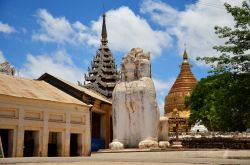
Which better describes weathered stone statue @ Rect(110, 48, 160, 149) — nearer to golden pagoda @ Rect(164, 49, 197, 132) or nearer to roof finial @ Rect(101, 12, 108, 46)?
roof finial @ Rect(101, 12, 108, 46)

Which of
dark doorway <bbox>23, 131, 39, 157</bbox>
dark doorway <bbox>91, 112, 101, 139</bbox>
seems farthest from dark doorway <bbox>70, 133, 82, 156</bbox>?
dark doorway <bbox>91, 112, 101, 139</bbox>

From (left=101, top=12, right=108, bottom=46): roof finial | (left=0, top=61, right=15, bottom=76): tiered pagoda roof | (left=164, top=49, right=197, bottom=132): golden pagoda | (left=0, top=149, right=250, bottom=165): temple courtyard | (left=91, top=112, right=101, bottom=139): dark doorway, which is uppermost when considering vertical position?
(left=101, top=12, right=108, bottom=46): roof finial

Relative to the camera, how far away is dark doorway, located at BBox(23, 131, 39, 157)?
24.9 meters

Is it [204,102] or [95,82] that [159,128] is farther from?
[95,82]

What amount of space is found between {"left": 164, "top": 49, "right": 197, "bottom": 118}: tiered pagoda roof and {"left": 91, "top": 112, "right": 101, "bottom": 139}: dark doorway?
127 feet

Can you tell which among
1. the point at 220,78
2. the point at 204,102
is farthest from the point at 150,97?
the point at 204,102

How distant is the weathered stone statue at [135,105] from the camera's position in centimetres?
2938

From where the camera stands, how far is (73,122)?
27219 mm

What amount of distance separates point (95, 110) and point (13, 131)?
1274cm

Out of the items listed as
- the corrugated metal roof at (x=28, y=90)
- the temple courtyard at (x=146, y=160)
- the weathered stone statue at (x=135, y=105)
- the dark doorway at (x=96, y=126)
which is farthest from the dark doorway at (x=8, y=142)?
the dark doorway at (x=96, y=126)

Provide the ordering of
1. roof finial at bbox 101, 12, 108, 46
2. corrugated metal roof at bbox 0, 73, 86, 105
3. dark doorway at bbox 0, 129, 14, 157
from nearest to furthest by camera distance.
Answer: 1. dark doorway at bbox 0, 129, 14, 157
2. corrugated metal roof at bbox 0, 73, 86, 105
3. roof finial at bbox 101, 12, 108, 46

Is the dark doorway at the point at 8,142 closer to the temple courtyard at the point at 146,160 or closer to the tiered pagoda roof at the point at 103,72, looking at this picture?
the temple courtyard at the point at 146,160

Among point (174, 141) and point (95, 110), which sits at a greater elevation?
point (95, 110)

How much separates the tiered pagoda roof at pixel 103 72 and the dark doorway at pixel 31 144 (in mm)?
36431
